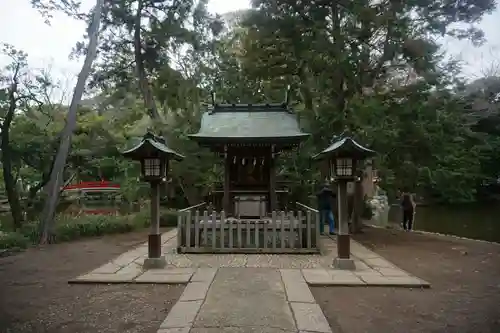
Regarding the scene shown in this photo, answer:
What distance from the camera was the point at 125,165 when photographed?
18672 mm

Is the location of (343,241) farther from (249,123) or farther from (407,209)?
(407,209)

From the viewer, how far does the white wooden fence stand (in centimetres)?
899

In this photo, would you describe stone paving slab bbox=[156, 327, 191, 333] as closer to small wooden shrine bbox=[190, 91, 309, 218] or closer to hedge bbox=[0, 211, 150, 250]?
small wooden shrine bbox=[190, 91, 309, 218]

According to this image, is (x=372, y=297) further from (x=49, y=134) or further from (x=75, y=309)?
(x=49, y=134)

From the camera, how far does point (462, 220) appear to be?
23.6m

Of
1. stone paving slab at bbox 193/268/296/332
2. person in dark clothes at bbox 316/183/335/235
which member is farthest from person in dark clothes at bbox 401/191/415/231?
stone paving slab at bbox 193/268/296/332

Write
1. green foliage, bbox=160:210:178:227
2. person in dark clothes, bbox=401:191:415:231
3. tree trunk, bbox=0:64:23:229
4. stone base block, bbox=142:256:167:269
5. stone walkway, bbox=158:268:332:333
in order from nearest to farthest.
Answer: stone walkway, bbox=158:268:332:333 → stone base block, bbox=142:256:167:269 → tree trunk, bbox=0:64:23:229 → person in dark clothes, bbox=401:191:415:231 → green foliage, bbox=160:210:178:227

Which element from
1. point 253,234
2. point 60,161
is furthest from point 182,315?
point 60,161

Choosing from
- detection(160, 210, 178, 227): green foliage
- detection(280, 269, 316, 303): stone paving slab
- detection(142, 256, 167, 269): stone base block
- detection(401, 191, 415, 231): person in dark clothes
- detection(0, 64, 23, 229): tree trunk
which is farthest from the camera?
detection(160, 210, 178, 227): green foliage

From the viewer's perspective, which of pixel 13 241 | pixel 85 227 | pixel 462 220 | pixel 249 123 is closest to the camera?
pixel 13 241

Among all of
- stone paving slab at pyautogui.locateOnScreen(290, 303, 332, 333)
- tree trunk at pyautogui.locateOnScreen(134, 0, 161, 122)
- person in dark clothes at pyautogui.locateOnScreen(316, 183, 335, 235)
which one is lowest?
stone paving slab at pyautogui.locateOnScreen(290, 303, 332, 333)

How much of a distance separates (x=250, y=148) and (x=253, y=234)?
117 inches

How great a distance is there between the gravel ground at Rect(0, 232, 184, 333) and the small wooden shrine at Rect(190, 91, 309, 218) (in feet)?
13.7

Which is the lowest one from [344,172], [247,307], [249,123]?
[247,307]
